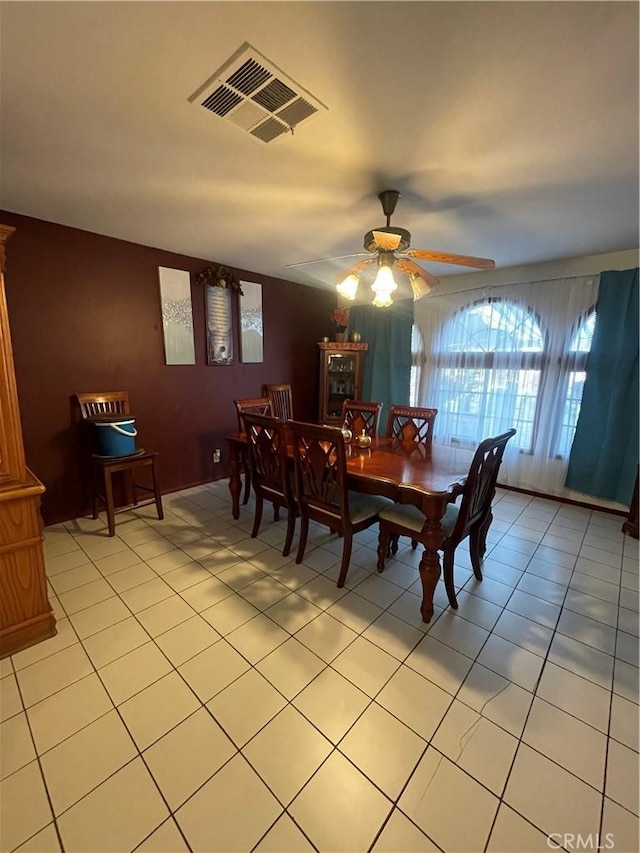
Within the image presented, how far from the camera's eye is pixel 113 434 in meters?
2.62

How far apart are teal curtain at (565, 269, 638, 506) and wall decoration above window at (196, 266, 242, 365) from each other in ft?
11.5

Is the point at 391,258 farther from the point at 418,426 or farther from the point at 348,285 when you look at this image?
the point at 418,426

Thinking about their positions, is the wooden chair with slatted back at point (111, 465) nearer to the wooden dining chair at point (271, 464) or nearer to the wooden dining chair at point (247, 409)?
the wooden dining chair at point (247, 409)

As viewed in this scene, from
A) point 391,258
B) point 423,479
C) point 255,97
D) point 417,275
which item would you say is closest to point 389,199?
point 391,258

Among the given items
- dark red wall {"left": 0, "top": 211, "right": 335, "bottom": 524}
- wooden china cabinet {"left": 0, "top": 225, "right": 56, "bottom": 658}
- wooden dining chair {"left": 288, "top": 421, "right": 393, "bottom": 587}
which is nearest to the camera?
wooden china cabinet {"left": 0, "top": 225, "right": 56, "bottom": 658}

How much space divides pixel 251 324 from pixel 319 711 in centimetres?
358

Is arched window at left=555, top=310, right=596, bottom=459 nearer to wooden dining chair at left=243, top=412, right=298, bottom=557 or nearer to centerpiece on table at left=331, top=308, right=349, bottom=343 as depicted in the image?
centerpiece on table at left=331, top=308, right=349, bottom=343

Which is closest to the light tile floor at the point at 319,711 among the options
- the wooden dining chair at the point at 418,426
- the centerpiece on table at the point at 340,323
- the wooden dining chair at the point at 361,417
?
the wooden dining chair at the point at 418,426

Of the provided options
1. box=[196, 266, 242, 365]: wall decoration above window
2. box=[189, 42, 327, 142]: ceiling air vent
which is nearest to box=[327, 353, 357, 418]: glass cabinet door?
box=[196, 266, 242, 365]: wall decoration above window

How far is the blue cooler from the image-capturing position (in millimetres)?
2584

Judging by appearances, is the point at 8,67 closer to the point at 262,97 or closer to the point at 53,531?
the point at 262,97

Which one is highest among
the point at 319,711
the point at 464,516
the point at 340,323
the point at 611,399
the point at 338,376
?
the point at 340,323

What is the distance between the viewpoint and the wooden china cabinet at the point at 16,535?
5.04 ft

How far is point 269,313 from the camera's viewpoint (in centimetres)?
418
